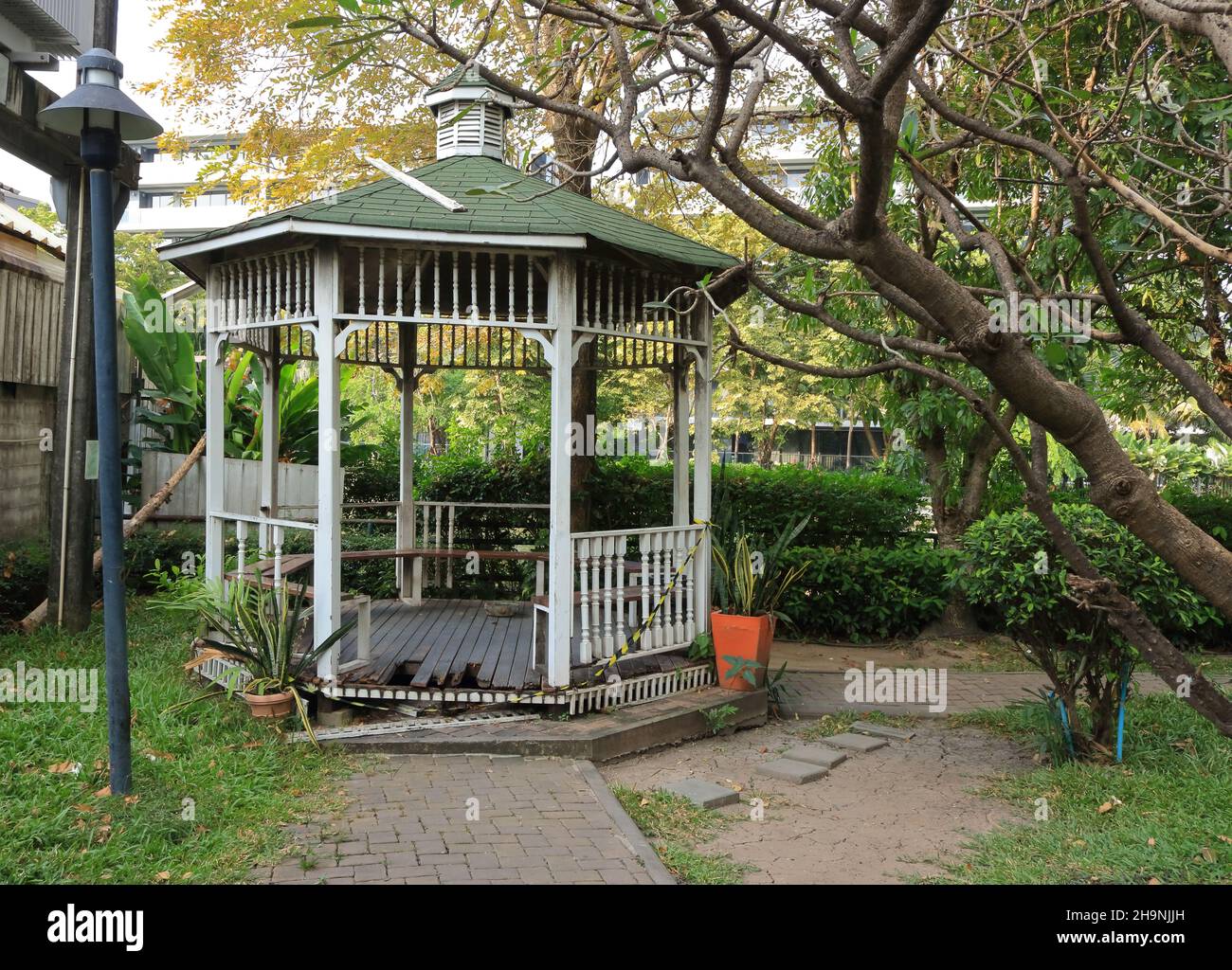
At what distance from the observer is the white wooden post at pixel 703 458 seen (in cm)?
755

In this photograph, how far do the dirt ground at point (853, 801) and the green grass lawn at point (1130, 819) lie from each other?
9.1 inches

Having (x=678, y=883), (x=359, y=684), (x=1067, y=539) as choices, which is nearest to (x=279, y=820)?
(x=359, y=684)

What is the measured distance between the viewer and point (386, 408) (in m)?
25.2

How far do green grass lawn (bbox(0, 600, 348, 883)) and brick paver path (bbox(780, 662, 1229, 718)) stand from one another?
4.03m

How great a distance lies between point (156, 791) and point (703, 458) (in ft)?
15.1

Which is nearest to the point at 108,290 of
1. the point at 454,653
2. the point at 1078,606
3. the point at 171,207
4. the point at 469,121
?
the point at 454,653

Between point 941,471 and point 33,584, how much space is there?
945 cm

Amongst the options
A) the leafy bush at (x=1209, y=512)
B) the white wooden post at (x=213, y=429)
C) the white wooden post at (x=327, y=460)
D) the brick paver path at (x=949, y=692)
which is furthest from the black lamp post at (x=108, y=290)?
the leafy bush at (x=1209, y=512)

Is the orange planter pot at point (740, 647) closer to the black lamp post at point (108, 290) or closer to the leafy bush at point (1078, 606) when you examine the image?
the leafy bush at point (1078, 606)

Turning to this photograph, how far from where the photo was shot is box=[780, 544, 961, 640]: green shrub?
10.3m

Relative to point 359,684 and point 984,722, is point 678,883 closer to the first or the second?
point 359,684

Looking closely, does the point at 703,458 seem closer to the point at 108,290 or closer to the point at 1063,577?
the point at 1063,577

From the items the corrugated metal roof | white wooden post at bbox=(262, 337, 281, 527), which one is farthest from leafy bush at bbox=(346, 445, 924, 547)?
the corrugated metal roof

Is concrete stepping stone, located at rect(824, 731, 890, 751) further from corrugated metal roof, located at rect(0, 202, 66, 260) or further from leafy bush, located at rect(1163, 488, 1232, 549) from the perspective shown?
corrugated metal roof, located at rect(0, 202, 66, 260)
